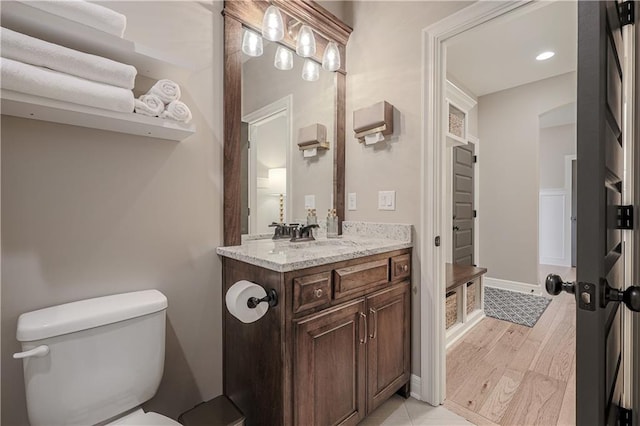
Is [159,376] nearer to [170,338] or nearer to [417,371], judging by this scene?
[170,338]

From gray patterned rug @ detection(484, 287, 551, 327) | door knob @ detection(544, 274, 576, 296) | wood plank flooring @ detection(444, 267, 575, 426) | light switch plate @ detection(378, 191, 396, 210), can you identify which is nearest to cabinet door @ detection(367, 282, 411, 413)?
wood plank flooring @ detection(444, 267, 575, 426)

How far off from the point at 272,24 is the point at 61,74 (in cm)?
110

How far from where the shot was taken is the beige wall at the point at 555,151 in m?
5.35

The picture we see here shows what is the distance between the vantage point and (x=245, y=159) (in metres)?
1.64

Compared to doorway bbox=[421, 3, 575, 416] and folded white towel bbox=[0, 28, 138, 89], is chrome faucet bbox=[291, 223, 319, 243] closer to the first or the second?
doorway bbox=[421, 3, 575, 416]

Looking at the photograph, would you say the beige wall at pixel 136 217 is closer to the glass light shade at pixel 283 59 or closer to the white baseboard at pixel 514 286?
the glass light shade at pixel 283 59

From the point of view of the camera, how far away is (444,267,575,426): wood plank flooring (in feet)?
5.41

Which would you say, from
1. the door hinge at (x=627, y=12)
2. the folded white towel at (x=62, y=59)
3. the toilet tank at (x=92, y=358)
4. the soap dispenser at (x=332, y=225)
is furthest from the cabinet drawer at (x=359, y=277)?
the door hinge at (x=627, y=12)

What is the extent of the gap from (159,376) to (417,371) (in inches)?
57.1

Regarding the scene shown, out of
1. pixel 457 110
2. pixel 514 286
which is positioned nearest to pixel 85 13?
pixel 457 110

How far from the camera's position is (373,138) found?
1.93 metres

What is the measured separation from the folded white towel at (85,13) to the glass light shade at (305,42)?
1.05 meters

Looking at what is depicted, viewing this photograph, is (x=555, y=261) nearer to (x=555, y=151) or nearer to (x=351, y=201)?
(x=555, y=151)

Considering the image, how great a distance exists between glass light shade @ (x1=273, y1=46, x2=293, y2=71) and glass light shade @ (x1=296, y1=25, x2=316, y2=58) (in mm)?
66
